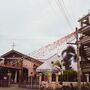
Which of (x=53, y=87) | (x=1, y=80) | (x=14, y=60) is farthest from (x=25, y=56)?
(x=53, y=87)

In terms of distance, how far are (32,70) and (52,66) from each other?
32.1ft

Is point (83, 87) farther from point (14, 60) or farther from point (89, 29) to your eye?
point (14, 60)

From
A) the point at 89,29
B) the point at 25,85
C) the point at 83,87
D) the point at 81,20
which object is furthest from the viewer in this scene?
the point at 25,85

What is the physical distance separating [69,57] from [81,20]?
5.46 meters

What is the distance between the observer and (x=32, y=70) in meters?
51.5

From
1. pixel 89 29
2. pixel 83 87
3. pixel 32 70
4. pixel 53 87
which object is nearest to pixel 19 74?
pixel 32 70

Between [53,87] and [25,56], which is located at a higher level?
[25,56]

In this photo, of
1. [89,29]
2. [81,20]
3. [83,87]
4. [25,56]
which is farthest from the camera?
[25,56]

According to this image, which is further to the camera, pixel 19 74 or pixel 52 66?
pixel 19 74

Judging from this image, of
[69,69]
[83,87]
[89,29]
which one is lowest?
[83,87]

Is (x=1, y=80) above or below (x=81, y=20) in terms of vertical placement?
below

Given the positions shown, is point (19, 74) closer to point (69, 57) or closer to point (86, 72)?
point (69, 57)

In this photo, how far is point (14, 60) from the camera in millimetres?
51750

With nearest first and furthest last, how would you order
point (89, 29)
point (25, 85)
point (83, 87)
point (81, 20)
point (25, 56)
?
point (83, 87)
point (89, 29)
point (81, 20)
point (25, 85)
point (25, 56)
